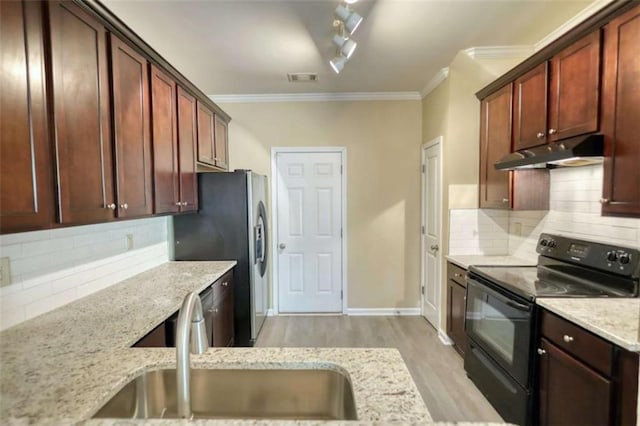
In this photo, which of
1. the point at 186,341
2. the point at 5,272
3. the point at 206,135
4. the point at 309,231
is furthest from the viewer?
the point at 309,231

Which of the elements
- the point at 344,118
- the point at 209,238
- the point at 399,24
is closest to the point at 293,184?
the point at 344,118

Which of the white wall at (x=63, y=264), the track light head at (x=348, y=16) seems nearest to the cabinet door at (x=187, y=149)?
the white wall at (x=63, y=264)

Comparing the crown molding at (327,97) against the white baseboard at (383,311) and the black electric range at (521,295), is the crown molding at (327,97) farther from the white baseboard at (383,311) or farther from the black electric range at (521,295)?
the white baseboard at (383,311)

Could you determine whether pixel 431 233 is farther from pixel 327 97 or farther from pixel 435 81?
pixel 327 97

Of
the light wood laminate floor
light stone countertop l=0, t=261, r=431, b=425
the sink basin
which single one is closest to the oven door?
the light wood laminate floor

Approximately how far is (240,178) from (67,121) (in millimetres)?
1576

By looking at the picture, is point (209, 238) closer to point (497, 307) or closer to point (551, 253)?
point (497, 307)

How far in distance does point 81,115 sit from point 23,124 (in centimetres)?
33

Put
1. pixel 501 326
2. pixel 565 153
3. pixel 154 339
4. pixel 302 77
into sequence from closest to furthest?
pixel 154 339, pixel 565 153, pixel 501 326, pixel 302 77

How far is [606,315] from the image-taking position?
4.96 ft

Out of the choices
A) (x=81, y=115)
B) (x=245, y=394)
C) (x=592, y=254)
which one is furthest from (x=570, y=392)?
(x=81, y=115)

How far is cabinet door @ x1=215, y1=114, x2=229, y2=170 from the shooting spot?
350cm

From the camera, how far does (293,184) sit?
3.91m

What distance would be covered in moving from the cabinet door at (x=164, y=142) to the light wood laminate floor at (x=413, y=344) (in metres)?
1.77
